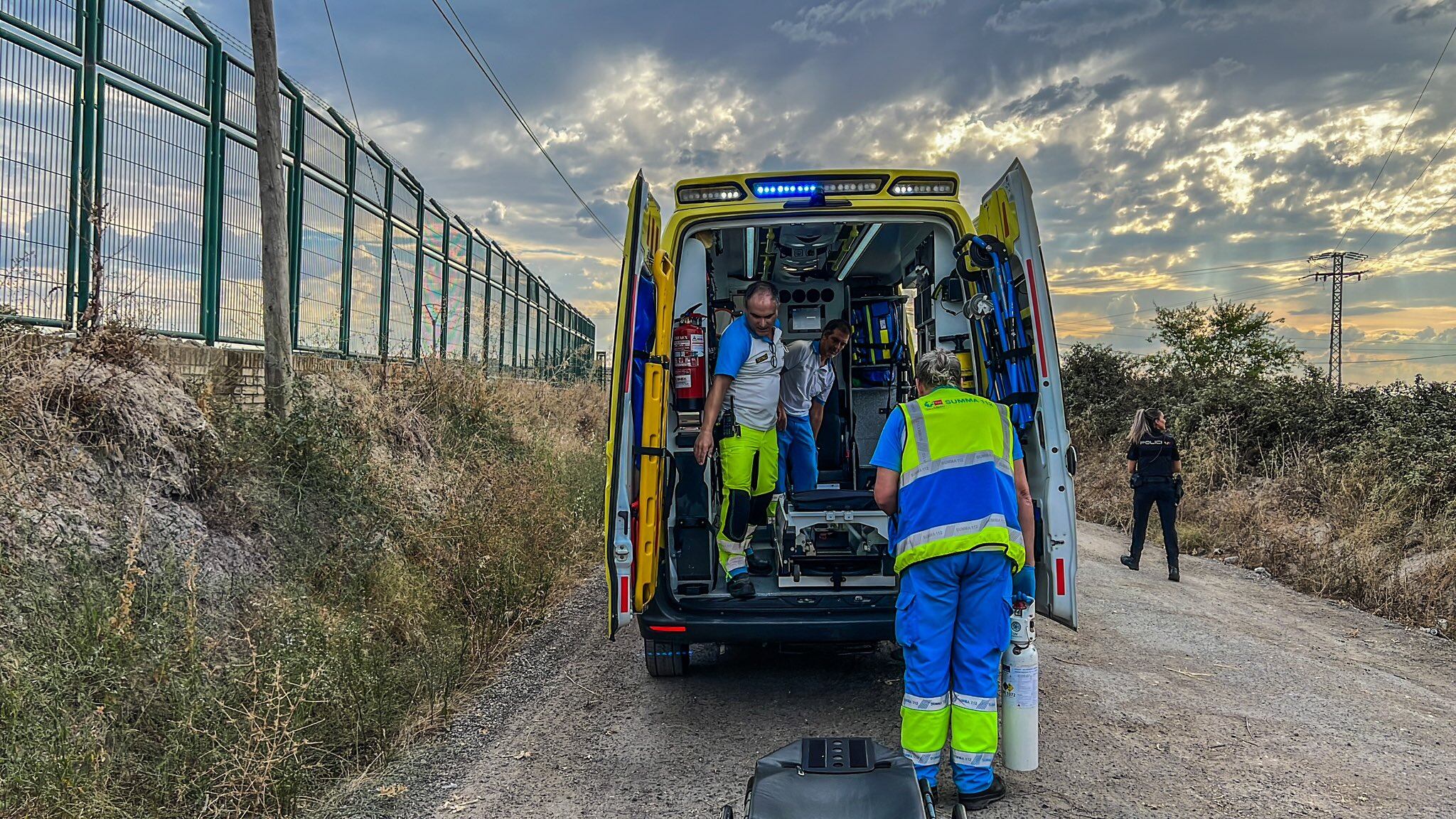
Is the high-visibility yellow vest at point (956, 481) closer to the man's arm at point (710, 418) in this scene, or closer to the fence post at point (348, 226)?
the man's arm at point (710, 418)

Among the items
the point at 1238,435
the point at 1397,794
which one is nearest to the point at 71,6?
the point at 1397,794

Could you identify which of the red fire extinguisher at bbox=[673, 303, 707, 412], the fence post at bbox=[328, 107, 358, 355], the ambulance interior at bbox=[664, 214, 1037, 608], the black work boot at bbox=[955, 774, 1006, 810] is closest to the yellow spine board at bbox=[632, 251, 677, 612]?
the ambulance interior at bbox=[664, 214, 1037, 608]

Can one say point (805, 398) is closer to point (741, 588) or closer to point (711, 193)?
point (741, 588)

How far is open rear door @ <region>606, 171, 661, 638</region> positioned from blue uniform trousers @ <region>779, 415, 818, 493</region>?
2163 millimetres

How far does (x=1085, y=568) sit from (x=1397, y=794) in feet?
17.7

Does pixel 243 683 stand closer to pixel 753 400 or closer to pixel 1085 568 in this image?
pixel 753 400

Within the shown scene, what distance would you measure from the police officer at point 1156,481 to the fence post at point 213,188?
865 cm

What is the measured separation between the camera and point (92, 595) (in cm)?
394

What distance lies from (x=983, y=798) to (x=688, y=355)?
2.66 m

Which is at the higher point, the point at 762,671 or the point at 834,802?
A: the point at 834,802

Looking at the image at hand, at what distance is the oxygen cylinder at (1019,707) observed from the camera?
372 centimetres

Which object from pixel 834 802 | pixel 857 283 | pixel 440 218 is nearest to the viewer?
pixel 834 802

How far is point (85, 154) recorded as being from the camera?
6.14 m

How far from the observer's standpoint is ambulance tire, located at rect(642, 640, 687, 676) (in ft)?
16.4
